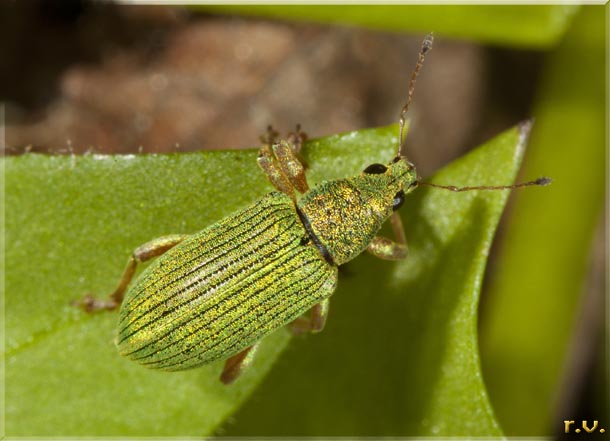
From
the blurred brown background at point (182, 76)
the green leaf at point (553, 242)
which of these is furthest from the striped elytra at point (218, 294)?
the blurred brown background at point (182, 76)

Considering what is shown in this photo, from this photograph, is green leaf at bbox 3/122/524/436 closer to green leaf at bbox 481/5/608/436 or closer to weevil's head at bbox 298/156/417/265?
weevil's head at bbox 298/156/417/265

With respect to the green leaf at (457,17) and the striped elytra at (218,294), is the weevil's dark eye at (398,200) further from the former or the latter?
the green leaf at (457,17)

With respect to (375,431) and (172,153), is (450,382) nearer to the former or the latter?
(375,431)

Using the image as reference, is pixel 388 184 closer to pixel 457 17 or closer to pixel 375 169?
pixel 375 169

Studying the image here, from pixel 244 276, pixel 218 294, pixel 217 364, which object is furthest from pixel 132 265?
pixel 217 364

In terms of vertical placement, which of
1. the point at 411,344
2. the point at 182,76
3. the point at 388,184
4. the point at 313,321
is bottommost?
the point at 411,344

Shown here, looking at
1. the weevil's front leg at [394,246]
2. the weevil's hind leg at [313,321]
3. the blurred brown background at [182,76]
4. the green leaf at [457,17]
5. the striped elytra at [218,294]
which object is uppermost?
the blurred brown background at [182,76]

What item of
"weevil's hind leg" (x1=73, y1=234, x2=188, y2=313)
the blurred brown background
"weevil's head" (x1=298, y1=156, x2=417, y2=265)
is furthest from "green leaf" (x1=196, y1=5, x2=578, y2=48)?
"weevil's hind leg" (x1=73, y1=234, x2=188, y2=313)
